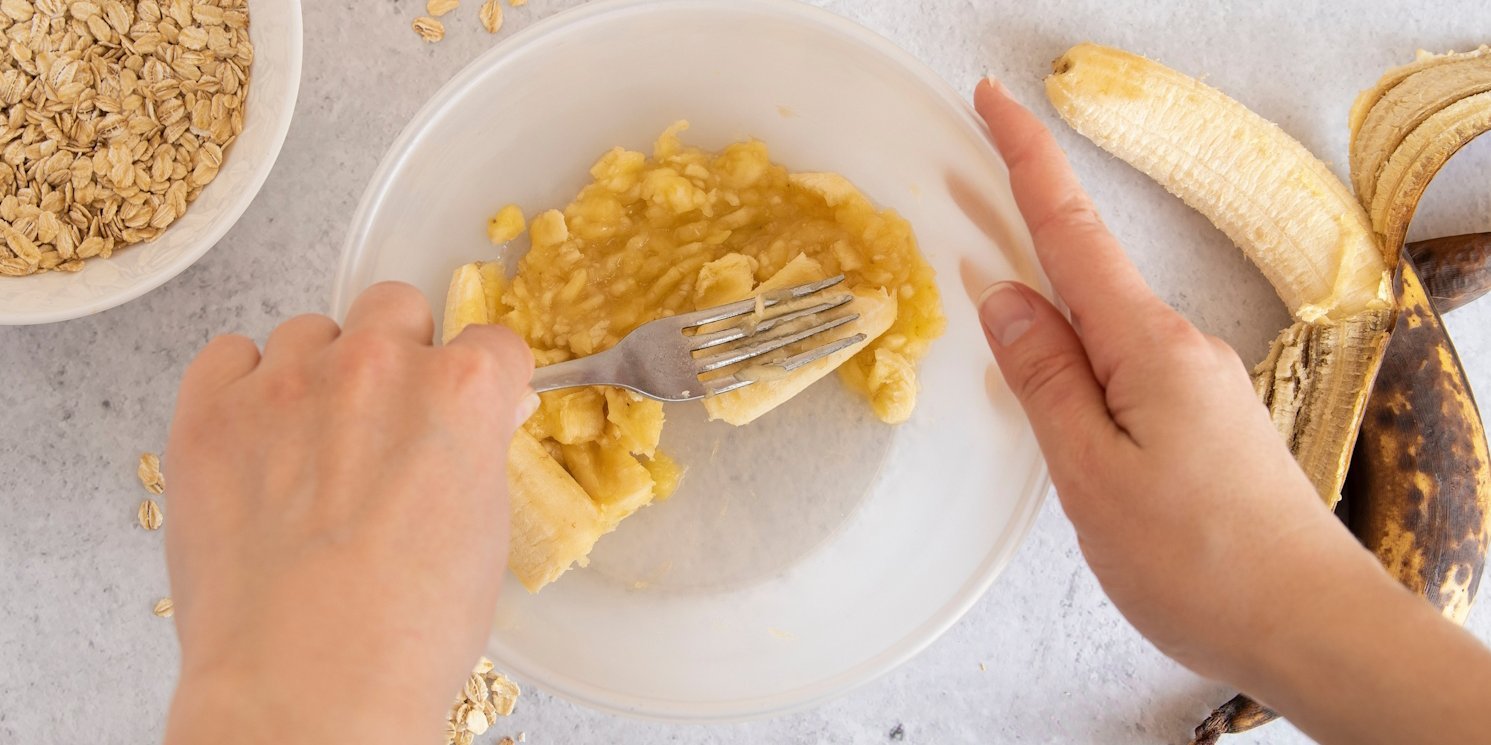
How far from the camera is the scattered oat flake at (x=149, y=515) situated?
3.93 ft

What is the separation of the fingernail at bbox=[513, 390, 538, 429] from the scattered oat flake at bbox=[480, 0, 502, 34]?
61 cm

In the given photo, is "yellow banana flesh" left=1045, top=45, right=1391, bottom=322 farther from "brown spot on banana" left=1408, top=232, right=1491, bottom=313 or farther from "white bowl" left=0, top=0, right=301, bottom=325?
"white bowl" left=0, top=0, right=301, bottom=325

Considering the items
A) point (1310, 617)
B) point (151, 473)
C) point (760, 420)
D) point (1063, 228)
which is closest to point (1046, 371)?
point (1063, 228)

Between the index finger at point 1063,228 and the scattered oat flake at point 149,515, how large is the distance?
109 cm

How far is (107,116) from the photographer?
111 centimetres

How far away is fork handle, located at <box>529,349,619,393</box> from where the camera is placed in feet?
3.22

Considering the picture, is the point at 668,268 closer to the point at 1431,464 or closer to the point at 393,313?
the point at 393,313

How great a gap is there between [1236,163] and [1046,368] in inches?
21.6

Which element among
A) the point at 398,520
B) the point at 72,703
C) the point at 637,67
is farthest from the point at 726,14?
the point at 72,703

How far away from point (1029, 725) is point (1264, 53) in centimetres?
96

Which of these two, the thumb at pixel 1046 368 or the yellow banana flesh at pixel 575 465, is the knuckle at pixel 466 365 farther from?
the thumb at pixel 1046 368

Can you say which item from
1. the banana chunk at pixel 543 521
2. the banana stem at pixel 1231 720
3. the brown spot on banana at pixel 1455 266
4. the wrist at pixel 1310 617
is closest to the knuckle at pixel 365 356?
the banana chunk at pixel 543 521

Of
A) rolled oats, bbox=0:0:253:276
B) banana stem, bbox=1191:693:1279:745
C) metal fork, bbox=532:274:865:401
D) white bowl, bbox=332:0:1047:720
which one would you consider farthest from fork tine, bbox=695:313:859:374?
banana stem, bbox=1191:693:1279:745

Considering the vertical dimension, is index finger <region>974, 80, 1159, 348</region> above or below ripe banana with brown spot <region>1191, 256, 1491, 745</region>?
above
